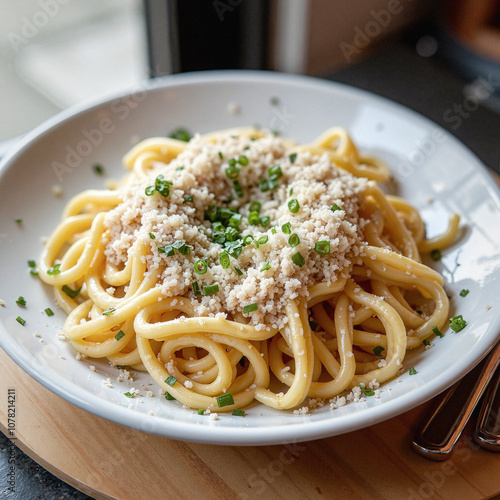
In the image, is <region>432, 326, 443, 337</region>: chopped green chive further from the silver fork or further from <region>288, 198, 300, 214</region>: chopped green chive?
<region>288, 198, 300, 214</region>: chopped green chive

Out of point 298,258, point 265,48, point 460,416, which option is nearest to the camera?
point 460,416

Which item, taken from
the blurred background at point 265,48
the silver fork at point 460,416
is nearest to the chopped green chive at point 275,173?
the silver fork at point 460,416

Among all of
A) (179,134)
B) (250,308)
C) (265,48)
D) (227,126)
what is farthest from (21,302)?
(265,48)

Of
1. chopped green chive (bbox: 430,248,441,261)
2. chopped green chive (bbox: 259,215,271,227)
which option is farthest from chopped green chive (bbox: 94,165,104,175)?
chopped green chive (bbox: 430,248,441,261)

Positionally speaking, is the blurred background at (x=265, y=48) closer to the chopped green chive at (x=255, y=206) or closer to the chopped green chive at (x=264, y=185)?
the chopped green chive at (x=264, y=185)

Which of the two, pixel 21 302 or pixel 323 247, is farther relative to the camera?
pixel 21 302

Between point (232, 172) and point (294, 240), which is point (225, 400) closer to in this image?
point (294, 240)
